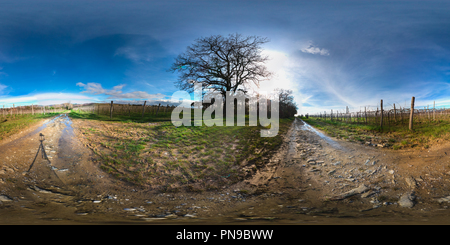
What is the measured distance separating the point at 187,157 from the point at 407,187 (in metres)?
7.14

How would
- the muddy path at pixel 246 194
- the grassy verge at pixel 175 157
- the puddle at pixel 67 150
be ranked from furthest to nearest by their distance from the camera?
the puddle at pixel 67 150 → the grassy verge at pixel 175 157 → the muddy path at pixel 246 194

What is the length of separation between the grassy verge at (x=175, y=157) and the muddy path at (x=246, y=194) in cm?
43

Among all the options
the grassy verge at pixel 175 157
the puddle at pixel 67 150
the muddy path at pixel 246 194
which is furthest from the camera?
the puddle at pixel 67 150

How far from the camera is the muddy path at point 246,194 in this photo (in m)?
3.56

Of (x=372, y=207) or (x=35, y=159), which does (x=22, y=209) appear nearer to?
(x=35, y=159)

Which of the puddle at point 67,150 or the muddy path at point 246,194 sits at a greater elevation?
the puddle at point 67,150

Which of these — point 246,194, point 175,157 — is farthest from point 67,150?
point 246,194

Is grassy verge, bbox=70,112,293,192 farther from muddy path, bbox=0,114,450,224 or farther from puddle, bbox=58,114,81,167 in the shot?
puddle, bbox=58,114,81,167

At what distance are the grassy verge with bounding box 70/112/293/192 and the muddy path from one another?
43 centimetres

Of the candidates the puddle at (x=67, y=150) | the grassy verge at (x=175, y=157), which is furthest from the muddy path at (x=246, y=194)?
the grassy verge at (x=175, y=157)

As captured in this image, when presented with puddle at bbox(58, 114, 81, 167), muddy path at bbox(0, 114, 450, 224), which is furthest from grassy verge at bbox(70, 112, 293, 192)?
puddle at bbox(58, 114, 81, 167)

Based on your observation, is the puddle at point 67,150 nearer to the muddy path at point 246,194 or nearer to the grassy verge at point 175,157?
the muddy path at point 246,194

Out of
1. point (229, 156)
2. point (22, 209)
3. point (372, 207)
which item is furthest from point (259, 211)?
point (22, 209)

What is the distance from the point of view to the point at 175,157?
24.3 ft
